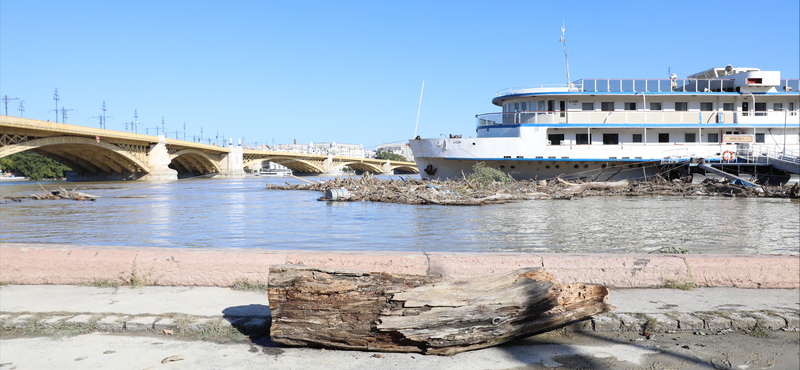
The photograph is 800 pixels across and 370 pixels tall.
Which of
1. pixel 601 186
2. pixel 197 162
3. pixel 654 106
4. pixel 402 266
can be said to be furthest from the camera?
pixel 197 162

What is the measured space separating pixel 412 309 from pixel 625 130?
28154 millimetres

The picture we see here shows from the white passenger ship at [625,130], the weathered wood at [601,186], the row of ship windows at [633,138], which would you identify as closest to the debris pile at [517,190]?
the weathered wood at [601,186]

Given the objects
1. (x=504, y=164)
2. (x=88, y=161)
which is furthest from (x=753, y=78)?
(x=88, y=161)

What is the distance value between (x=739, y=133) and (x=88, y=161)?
174ft

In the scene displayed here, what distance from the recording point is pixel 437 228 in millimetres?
11961

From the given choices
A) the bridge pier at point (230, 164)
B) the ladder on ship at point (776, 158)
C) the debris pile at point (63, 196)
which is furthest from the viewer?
the bridge pier at point (230, 164)

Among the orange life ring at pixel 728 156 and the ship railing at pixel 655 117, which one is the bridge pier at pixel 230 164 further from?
the orange life ring at pixel 728 156

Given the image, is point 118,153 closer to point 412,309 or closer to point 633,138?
point 633,138

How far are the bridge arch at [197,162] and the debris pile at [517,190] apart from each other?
136ft

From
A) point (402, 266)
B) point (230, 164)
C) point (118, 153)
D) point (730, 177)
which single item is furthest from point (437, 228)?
point (230, 164)

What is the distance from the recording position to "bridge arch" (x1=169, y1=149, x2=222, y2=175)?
208 ft

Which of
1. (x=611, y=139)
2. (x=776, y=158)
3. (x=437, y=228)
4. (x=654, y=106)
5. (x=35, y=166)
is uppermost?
(x=654, y=106)

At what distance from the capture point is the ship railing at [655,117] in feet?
92.6

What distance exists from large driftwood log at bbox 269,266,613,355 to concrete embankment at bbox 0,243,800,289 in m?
1.12
